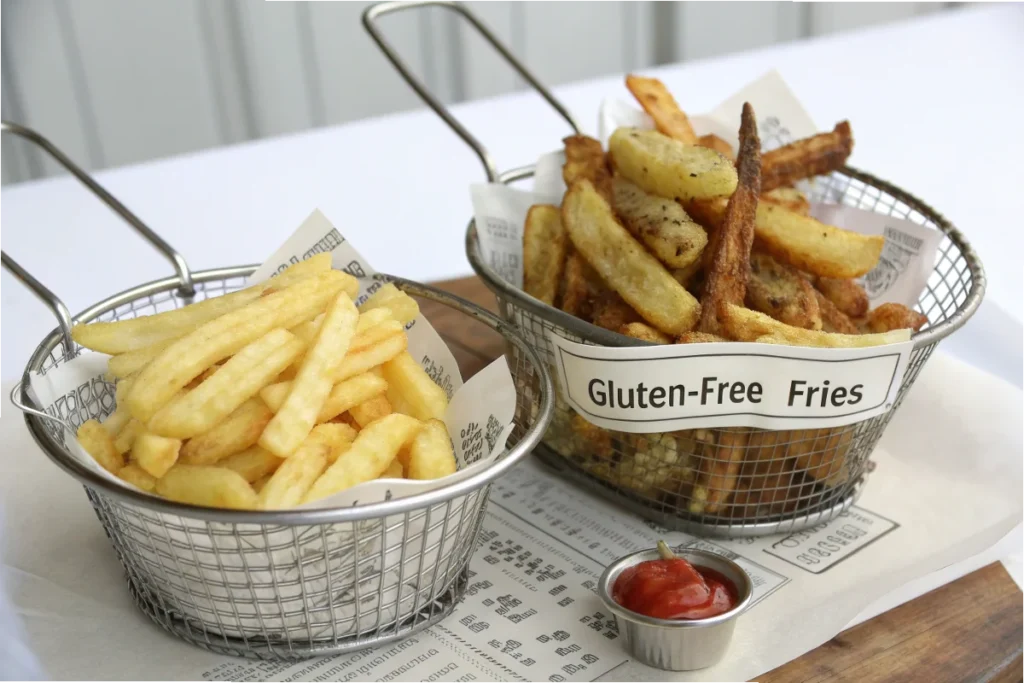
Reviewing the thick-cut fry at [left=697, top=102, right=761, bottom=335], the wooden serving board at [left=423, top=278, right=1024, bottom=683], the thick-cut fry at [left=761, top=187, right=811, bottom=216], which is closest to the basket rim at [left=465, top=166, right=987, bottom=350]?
the thick-cut fry at [left=697, top=102, right=761, bottom=335]

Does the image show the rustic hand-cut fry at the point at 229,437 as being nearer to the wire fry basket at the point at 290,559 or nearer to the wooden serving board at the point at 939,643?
the wire fry basket at the point at 290,559

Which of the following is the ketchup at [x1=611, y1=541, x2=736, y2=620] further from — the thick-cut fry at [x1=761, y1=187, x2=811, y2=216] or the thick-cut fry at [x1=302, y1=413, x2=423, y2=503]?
the thick-cut fry at [x1=761, y1=187, x2=811, y2=216]

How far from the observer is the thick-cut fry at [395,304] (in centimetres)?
153

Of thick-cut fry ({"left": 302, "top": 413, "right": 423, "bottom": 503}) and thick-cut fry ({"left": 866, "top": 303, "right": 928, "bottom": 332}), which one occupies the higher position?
thick-cut fry ({"left": 302, "top": 413, "right": 423, "bottom": 503})

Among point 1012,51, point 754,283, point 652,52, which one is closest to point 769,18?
point 652,52

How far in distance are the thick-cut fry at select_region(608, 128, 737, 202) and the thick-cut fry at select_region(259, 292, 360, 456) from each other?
528 millimetres

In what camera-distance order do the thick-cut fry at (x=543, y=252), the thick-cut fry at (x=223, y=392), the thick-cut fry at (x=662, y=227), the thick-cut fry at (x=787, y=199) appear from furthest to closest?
the thick-cut fry at (x=787, y=199) → the thick-cut fry at (x=543, y=252) → the thick-cut fry at (x=662, y=227) → the thick-cut fry at (x=223, y=392)

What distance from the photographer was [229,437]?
129 cm

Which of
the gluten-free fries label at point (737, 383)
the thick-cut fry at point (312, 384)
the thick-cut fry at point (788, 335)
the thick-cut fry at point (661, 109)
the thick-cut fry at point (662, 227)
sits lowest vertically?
the gluten-free fries label at point (737, 383)

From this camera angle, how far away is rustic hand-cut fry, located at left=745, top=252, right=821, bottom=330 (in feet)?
5.00

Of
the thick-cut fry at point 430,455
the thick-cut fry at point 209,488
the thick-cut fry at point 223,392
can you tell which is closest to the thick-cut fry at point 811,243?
the thick-cut fry at point 430,455

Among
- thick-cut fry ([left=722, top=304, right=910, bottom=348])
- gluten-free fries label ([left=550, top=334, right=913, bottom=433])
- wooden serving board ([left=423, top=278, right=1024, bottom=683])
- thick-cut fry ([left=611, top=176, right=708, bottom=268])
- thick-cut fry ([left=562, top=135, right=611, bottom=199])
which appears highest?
thick-cut fry ([left=562, top=135, right=611, bottom=199])

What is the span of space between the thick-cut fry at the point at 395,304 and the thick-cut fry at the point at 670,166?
1.35 feet

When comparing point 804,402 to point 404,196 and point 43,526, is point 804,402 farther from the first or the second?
point 404,196
